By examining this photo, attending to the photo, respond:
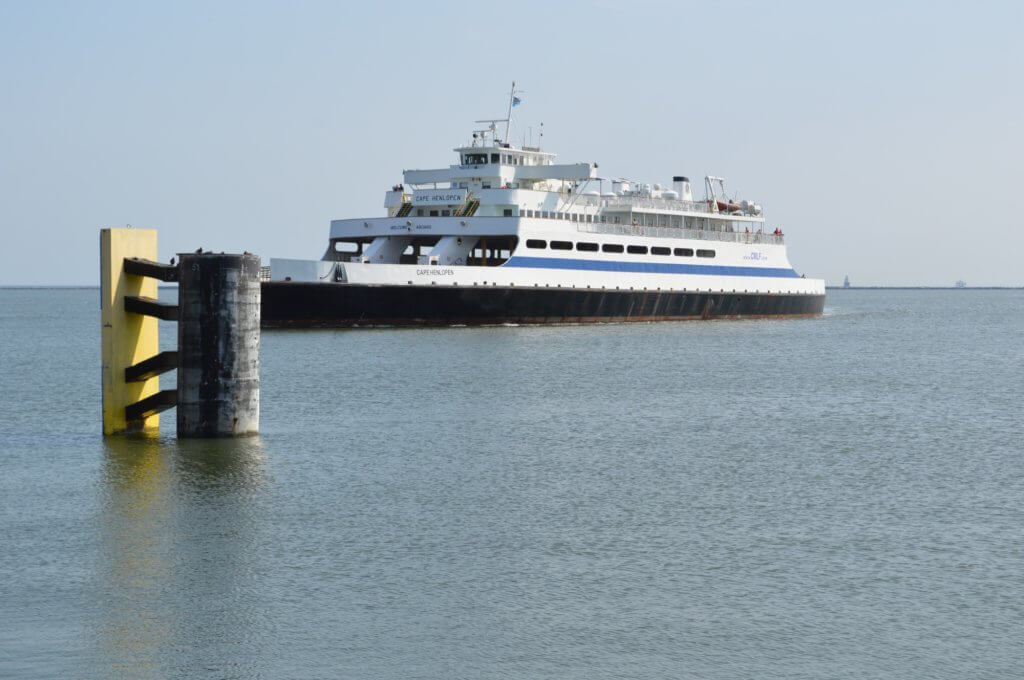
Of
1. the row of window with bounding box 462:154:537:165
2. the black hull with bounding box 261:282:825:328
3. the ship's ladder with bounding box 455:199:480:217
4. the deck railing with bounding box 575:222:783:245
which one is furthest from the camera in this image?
the deck railing with bounding box 575:222:783:245

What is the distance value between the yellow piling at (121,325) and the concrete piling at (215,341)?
3.78ft

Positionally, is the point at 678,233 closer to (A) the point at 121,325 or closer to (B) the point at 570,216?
(B) the point at 570,216

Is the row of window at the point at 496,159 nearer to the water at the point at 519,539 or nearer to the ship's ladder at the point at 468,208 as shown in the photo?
the ship's ladder at the point at 468,208

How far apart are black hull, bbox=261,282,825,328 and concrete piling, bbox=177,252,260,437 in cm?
2694

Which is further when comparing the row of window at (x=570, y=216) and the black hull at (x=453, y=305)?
the row of window at (x=570, y=216)

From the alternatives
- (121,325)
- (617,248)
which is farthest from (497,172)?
(121,325)

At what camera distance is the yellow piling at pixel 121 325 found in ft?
66.3

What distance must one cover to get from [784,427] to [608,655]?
1496 centimetres

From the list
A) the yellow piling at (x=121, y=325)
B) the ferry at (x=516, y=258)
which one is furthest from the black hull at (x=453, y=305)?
the yellow piling at (x=121, y=325)

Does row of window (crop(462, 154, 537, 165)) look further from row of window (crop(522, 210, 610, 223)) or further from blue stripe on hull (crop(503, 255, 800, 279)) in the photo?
blue stripe on hull (crop(503, 255, 800, 279))

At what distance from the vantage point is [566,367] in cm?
3656

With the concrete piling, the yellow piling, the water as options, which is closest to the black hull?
the water

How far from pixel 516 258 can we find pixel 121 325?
110 ft

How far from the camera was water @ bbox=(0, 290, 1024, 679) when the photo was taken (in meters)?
10.2
